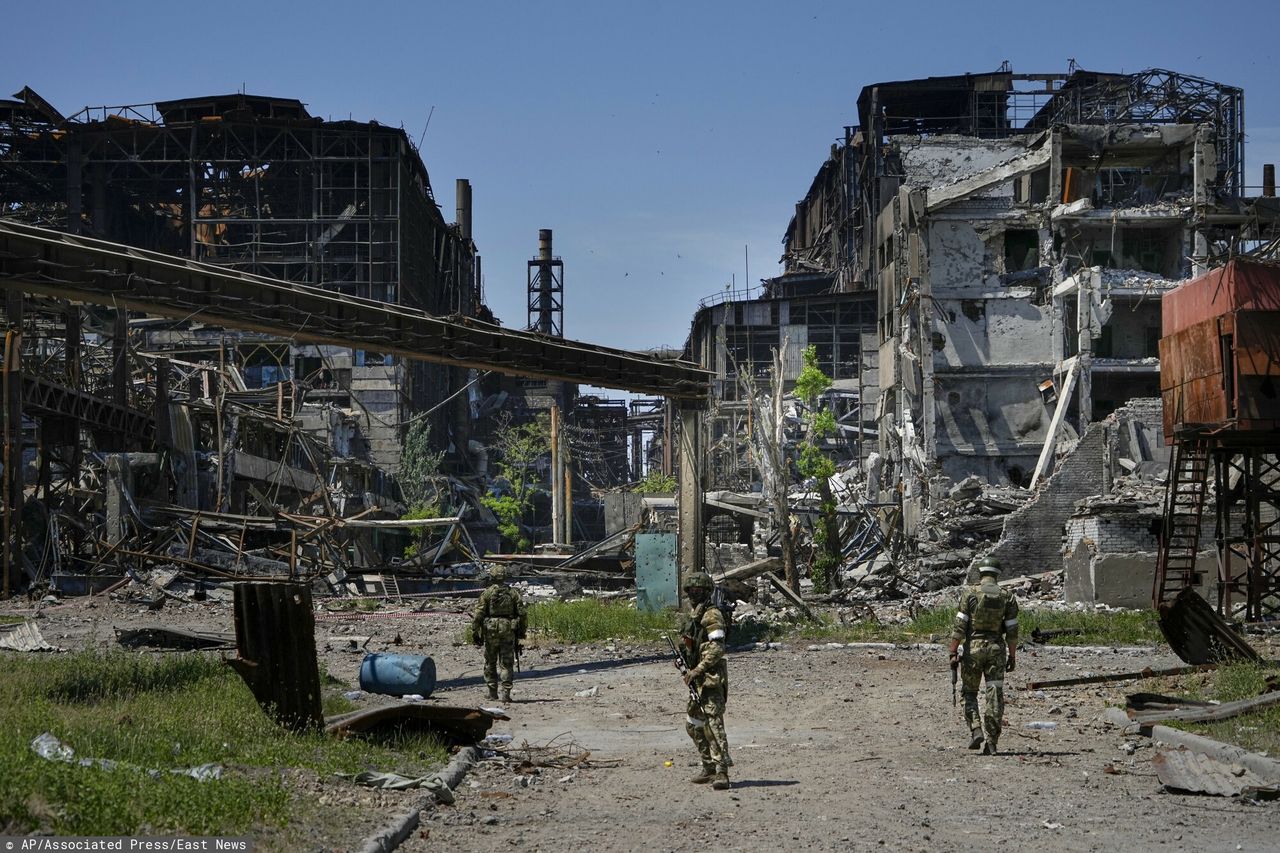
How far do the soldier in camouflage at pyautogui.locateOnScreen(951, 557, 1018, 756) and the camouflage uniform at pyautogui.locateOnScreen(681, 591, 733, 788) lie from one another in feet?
7.71

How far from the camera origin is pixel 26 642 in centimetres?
1814

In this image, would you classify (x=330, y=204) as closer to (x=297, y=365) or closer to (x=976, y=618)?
(x=297, y=365)

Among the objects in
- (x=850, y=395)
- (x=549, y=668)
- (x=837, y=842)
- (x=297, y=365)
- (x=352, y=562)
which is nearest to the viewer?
(x=837, y=842)

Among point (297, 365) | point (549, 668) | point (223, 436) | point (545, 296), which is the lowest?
point (549, 668)

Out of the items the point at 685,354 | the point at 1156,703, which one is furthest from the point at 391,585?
the point at 685,354

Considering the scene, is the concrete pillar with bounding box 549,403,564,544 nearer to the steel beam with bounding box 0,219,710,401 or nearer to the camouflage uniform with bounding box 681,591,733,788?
the steel beam with bounding box 0,219,710,401

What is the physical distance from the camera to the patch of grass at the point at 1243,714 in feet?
35.5

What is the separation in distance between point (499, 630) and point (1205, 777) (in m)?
7.94

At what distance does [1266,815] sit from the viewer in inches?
341

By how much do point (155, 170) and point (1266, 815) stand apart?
6000 centimetres

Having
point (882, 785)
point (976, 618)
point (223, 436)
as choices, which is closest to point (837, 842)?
point (882, 785)

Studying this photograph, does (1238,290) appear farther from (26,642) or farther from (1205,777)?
(26,642)

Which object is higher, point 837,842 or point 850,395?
point 850,395

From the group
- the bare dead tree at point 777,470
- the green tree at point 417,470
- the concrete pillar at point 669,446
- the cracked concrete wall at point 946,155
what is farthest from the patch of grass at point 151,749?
the concrete pillar at point 669,446
